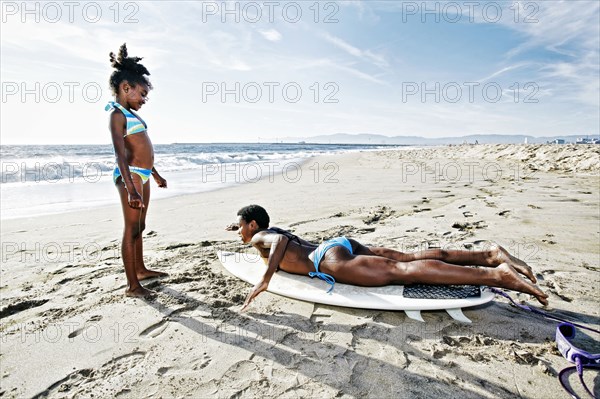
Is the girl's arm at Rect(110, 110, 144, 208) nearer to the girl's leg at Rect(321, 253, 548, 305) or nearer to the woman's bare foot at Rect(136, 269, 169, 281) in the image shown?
the woman's bare foot at Rect(136, 269, 169, 281)

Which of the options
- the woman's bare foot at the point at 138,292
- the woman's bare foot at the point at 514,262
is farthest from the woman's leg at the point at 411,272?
the woman's bare foot at the point at 138,292

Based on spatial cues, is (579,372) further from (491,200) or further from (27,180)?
Result: (27,180)

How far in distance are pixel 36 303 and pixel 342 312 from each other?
276 cm

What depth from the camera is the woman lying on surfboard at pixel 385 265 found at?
99.2 inches

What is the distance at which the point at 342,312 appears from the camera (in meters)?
2.70

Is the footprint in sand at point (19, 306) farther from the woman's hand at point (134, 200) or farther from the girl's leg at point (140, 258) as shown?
the woman's hand at point (134, 200)

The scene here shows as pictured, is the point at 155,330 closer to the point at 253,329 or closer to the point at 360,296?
the point at 253,329

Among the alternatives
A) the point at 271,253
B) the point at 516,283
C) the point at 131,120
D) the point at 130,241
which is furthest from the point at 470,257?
the point at 131,120

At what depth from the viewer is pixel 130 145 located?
10.4 feet

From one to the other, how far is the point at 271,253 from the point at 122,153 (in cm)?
165

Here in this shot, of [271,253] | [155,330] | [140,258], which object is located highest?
[271,253]

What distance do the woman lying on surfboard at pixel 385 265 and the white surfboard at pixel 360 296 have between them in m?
0.07

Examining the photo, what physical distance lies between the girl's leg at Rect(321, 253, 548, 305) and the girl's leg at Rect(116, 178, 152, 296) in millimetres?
1771

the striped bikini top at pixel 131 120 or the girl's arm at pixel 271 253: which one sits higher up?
the striped bikini top at pixel 131 120
